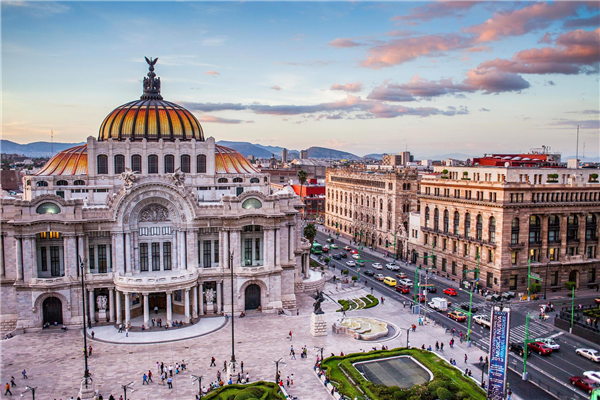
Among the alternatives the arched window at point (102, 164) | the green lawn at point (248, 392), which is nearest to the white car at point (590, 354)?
the green lawn at point (248, 392)

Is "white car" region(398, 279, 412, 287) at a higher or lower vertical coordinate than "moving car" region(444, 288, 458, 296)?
higher

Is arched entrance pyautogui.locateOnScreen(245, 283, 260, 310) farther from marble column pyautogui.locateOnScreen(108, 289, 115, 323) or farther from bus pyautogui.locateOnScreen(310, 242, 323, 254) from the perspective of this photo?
bus pyautogui.locateOnScreen(310, 242, 323, 254)

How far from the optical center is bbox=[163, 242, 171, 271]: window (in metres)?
73.9

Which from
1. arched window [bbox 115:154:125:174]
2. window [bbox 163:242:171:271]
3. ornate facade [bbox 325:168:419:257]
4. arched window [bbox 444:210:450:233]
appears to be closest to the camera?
window [bbox 163:242:171:271]

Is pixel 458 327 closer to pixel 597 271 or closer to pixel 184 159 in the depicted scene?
pixel 597 271

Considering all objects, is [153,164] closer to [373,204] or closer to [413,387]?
[413,387]

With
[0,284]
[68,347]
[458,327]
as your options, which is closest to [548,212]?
[458,327]

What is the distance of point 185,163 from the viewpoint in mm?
85438

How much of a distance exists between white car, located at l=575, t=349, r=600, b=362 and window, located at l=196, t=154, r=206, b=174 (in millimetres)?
62201

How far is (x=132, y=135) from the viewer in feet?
278

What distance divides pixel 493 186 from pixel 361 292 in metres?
29.6

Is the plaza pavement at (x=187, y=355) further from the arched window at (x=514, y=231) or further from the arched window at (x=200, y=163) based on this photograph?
the arched window at (x=200, y=163)

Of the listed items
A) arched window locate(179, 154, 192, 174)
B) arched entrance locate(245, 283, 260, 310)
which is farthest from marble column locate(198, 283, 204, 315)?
arched window locate(179, 154, 192, 174)

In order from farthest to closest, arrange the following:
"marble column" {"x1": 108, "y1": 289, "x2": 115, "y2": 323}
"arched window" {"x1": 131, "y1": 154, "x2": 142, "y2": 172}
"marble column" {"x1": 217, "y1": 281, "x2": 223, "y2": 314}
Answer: "arched window" {"x1": 131, "y1": 154, "x2": 142, "y2": 172} < "marble column" {"x1": 217, "y1": 281, "x2": 223, "y2": 314} < "marble column" {"x1": 108, "y1": 289, "x2": 115, "y2": 323}
